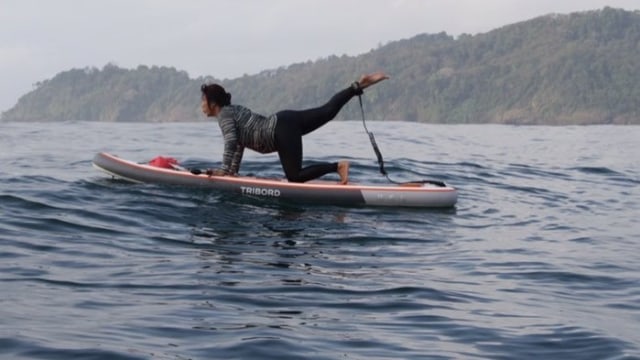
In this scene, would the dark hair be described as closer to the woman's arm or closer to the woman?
the woman

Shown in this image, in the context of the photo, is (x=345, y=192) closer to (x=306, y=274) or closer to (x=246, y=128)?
(x=246, y=128)

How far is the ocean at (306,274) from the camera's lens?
544 cm

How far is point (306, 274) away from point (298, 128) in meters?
4.39

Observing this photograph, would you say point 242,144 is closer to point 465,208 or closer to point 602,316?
point 465,208

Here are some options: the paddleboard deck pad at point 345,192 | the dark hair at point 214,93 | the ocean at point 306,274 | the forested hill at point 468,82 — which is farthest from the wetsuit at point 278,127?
the forested hill at point 468,82

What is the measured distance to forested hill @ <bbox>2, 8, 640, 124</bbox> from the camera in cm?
14625

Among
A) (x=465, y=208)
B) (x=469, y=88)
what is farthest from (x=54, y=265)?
(x=469, y=88)

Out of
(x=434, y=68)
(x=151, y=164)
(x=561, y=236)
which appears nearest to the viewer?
(x=561, y=236)

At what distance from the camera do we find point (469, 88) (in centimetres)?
15775

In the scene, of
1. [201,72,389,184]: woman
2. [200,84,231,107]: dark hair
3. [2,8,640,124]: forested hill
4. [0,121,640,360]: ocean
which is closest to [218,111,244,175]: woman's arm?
[201,72,389,184]: woman

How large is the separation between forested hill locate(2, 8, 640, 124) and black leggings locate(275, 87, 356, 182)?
415ft

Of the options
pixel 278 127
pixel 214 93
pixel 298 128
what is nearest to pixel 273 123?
pixel 278 127

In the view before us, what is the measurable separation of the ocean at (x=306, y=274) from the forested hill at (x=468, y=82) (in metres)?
127

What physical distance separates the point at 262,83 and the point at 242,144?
575 feet
